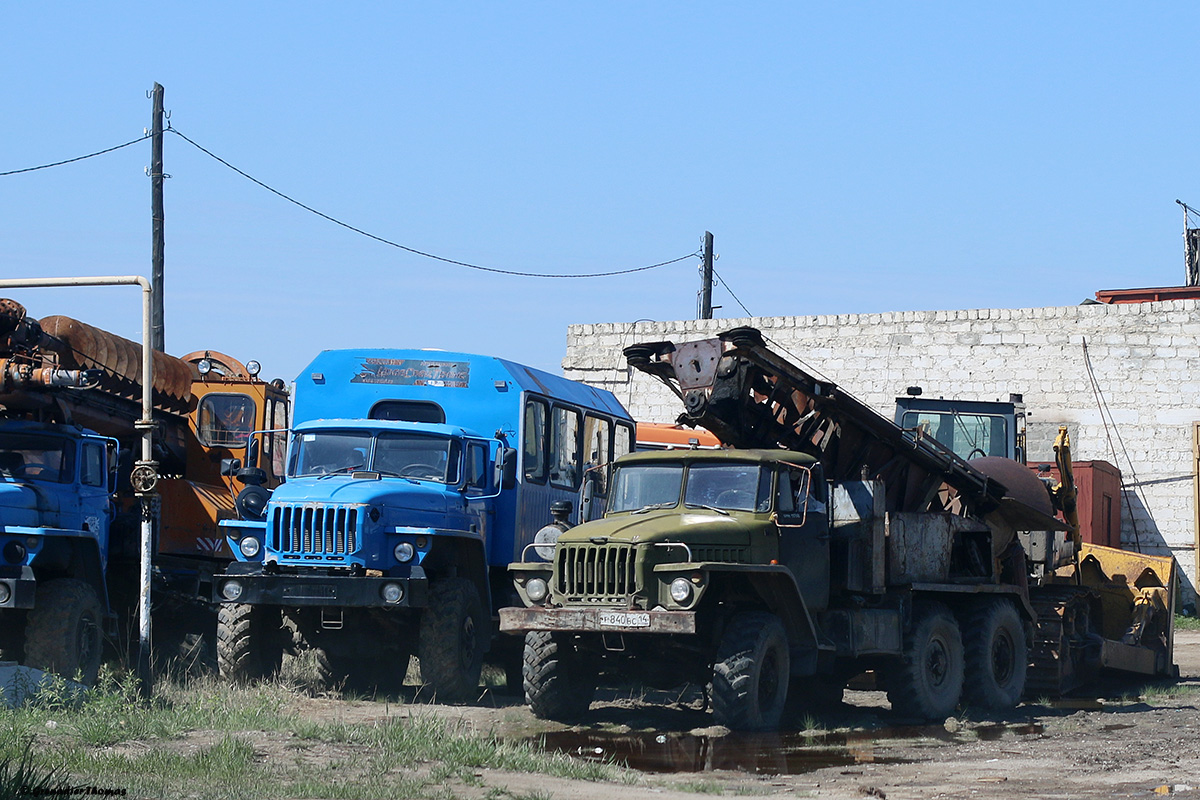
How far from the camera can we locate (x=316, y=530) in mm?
13383

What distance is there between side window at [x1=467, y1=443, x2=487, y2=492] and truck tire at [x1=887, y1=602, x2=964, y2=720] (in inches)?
172

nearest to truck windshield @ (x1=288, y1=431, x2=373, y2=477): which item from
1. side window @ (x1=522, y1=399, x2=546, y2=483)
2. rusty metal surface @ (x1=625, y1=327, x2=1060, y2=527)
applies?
side window @ (x1=522, y1=399, x2=546, y2=483)

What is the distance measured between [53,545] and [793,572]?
6560 mm

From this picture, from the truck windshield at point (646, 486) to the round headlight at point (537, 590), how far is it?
111 cm

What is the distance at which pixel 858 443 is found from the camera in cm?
1468

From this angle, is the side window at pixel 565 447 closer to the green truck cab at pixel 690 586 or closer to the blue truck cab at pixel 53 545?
the green truck cab at pixel 690 586

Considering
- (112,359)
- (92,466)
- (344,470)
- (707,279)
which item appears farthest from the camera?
(707,279)

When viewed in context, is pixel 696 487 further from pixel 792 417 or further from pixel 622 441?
pixel 622 441

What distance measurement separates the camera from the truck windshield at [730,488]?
13.0 m

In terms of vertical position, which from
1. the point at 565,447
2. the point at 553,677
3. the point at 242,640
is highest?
the point at 565,447

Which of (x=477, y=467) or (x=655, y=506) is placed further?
(x=477, y=467)

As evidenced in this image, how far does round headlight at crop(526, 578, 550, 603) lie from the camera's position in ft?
42.1

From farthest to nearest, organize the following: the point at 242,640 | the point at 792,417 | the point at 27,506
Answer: the point at 792,417 < the point at 242,640 < the point at 27,506

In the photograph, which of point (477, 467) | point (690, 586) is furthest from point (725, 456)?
point (477, 467)
